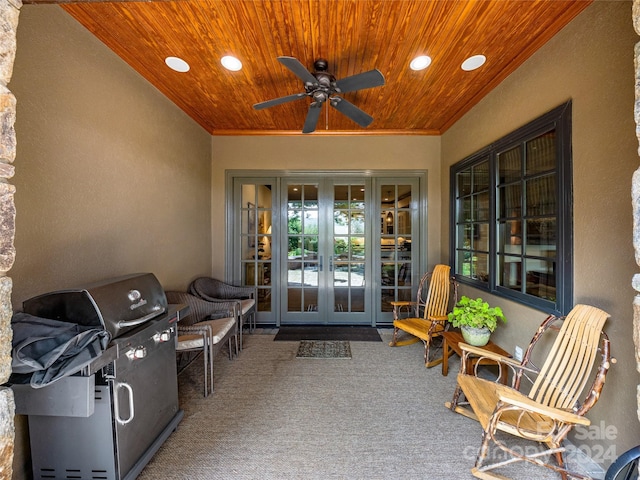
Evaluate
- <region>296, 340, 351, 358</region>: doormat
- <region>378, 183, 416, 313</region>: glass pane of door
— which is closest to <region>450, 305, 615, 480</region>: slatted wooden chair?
<region>296, 340, 351, 358</region>: doormat

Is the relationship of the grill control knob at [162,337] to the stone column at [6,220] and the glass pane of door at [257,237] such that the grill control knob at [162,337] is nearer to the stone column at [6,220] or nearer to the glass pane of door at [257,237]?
the stone column at [6,220]

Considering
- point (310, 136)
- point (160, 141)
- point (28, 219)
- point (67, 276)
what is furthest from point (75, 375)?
point (310, 136)

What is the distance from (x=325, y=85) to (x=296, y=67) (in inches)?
16.0

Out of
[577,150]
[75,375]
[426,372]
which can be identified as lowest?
[426,372]

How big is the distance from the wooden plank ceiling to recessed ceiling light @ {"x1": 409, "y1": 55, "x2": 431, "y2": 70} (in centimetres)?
4

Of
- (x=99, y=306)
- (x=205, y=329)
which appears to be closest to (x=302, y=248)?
(x=205, y=329)

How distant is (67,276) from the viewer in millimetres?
1713

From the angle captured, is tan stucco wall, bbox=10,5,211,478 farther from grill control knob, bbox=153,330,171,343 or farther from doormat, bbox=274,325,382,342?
doormat, bbox=274,325,382,342

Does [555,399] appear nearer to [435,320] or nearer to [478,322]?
[478,322]

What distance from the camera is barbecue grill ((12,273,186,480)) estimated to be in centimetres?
123

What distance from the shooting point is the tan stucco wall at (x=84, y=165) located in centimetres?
149

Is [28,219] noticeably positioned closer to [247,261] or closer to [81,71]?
[81,71]

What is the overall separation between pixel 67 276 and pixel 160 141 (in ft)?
5.39

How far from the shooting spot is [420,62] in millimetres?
2299
